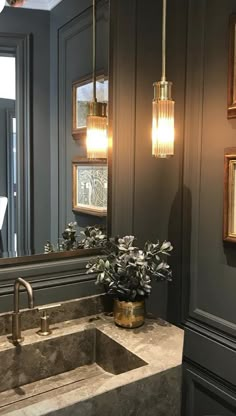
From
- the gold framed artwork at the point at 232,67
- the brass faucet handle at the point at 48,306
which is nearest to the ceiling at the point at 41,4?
the gold framed artwork at the point at 232,67

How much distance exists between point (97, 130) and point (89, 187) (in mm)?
232

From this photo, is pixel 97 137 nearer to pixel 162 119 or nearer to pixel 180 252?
pixel 162 119

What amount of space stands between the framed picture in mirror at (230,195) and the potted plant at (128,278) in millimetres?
228

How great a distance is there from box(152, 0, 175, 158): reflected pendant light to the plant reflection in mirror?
421mm

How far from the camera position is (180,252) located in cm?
163

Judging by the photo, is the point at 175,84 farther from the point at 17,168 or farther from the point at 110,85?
the point at 17,168

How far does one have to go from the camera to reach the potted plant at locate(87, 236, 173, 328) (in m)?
1.38

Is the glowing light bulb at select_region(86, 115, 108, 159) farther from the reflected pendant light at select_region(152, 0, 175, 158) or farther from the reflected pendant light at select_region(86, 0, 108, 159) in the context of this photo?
the reflected pendant light at select_region(152, 0, 175, 158)

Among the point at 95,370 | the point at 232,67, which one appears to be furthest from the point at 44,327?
the point at 232,67

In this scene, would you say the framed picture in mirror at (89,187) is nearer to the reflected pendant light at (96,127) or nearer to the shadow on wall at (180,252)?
the reflected pendant light at (96,127)

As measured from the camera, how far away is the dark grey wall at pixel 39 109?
4.60ft

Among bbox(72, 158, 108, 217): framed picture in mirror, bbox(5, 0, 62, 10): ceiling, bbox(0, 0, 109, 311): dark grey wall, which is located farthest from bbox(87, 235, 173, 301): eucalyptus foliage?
bbox(5, 0, 62, 10): ceiling

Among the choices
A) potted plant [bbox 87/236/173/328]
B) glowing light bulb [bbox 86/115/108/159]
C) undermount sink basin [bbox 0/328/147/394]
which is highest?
glowing light bulb [bbox 86/115/108/159]

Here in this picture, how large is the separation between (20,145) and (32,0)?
20.6 inches
